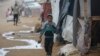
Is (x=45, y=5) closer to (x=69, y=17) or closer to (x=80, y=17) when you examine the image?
(x=69, y=17)

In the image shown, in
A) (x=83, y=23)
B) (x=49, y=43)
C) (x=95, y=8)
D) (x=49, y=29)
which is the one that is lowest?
(x=49, y=43)

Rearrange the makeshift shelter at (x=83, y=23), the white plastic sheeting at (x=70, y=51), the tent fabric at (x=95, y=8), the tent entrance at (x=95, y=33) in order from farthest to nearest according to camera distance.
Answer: the tent fabric at (x=95, y=8), the tent entrance at (x=95, y=33), the white plastic sheeting at (x=70, y=51), the makeshift shelter at (x=83, y=23)

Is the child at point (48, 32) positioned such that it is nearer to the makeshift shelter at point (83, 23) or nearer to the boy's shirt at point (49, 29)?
the boy's shirt at point (49, 29)

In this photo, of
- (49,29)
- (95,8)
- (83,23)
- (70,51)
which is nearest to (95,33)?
(95,8)

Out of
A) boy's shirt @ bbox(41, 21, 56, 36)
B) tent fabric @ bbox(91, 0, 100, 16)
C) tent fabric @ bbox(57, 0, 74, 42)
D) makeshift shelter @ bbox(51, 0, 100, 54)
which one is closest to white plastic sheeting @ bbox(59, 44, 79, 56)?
makeshift shelter @ bbox(51, 0, 100, 54)

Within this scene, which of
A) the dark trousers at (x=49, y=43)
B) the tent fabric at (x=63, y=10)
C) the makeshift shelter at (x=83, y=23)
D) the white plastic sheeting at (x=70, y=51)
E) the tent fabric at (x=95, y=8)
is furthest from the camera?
the tent fabric at (x=63, y=10)

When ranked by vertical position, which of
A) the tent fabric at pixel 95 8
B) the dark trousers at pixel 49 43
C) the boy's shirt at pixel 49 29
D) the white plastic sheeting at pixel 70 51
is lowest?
the white plastic sheeting at pixel 70 51

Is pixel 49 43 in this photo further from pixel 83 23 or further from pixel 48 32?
pixel 83 23

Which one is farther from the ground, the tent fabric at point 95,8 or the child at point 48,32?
the tent fabric at point 95,8

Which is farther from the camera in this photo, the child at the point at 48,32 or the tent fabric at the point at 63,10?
the tent fabric at the point at 63,10

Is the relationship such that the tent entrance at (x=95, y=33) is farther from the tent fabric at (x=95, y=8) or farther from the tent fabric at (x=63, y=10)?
the tent fabric at (x=63, y=10)

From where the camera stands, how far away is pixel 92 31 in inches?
541

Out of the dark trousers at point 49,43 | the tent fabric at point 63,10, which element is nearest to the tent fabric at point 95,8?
the dark trousers at point 49,43

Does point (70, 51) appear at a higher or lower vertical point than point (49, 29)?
lower
